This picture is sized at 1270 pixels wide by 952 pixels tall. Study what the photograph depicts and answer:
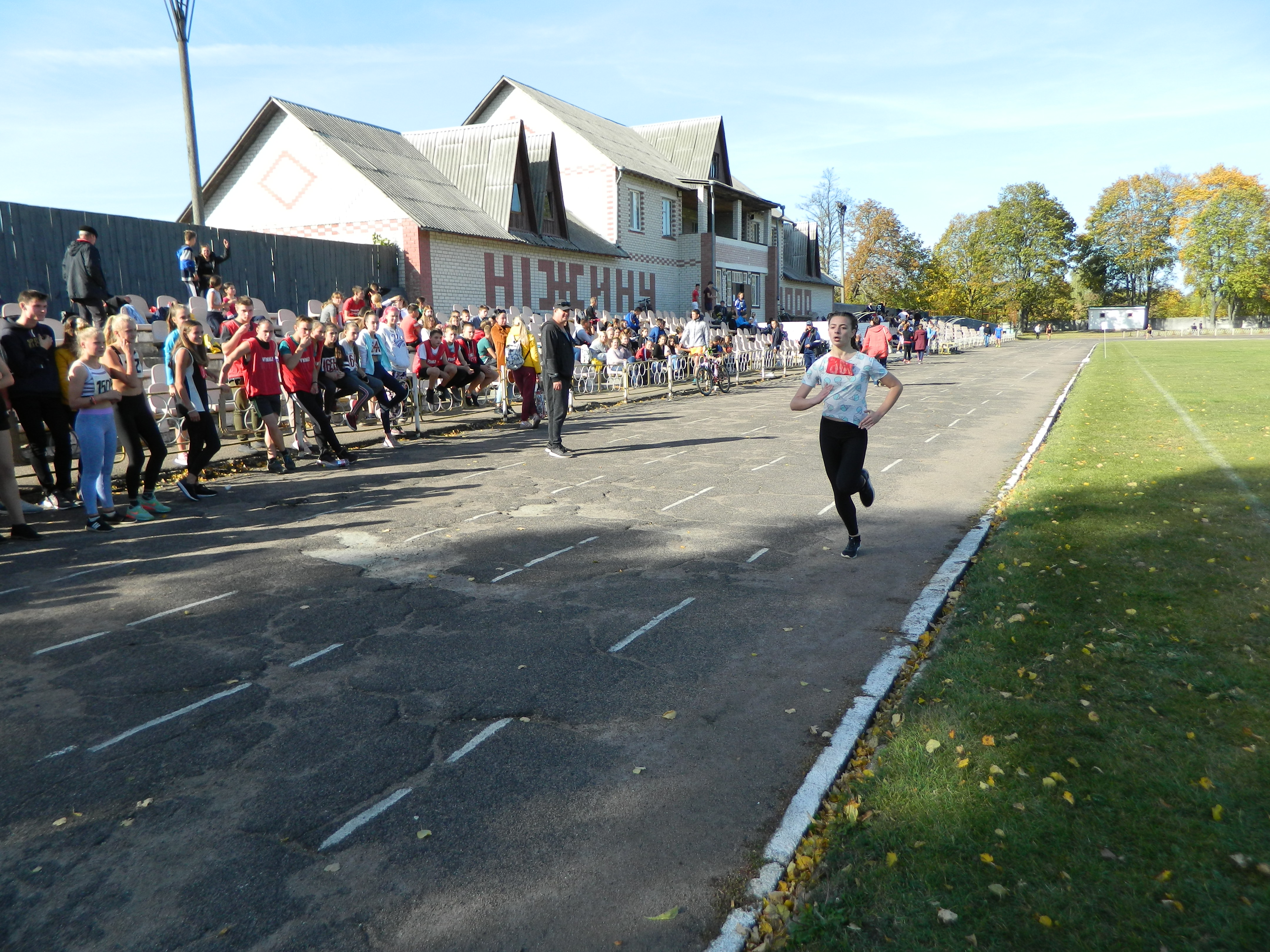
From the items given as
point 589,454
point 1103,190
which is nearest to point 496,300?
point 589,454

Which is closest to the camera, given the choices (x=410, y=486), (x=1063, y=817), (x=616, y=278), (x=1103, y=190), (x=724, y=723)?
(x=1063, y=817)

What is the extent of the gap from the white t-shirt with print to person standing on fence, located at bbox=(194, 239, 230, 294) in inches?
492

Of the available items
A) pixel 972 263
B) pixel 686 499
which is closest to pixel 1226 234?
pixel 972 263

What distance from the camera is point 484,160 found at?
31484 mm

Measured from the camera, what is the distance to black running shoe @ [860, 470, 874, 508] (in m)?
7.63

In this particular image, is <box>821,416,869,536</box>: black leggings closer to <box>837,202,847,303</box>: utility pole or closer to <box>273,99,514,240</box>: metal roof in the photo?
<box>273,99,514,240</box>: metal roof

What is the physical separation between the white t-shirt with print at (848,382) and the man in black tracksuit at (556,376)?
6031 millimetres

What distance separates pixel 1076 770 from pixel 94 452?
28.7 ft

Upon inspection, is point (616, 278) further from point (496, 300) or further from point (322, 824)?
point (322, 824)

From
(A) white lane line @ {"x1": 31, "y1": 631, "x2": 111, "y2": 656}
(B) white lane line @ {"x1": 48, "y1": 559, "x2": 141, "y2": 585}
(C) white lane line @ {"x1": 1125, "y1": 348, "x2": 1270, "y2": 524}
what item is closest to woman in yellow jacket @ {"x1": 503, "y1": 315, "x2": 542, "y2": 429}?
(B) white lane line @ {"x1": 48, "y1": 559, "x2": 141, "y2": 585}

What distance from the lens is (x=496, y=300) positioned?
29516 mm

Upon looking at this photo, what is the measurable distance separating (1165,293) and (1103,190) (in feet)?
61.8

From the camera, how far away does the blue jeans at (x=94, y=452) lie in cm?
861

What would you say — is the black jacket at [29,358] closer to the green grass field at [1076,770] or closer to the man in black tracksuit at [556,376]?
the man in black tracksuit at [556,376]
